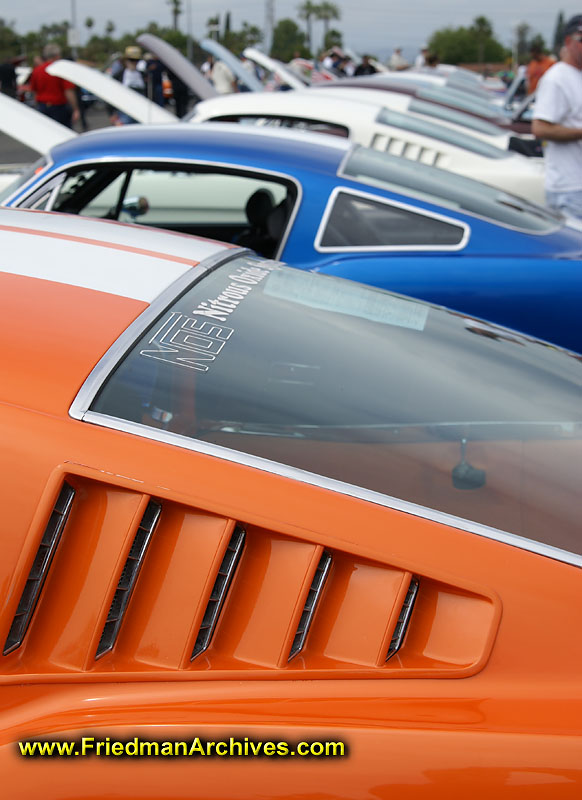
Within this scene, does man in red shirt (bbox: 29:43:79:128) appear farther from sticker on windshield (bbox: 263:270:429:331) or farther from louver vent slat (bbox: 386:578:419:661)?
louver vent slat (bbox: 386:578:419:661)

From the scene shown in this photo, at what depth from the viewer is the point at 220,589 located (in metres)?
1.30

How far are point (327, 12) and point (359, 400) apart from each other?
356ft

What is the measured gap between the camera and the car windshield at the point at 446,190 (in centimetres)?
409

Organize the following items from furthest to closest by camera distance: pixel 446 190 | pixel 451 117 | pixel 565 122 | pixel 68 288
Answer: pixel 451 117
pixel 565 122
pixel 446 190
pixel 68 288

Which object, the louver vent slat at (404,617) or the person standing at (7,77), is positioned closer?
the louver vent slat at (404,617)

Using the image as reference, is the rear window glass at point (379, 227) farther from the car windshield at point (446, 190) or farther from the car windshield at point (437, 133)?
the car windshield at point (437, 133)

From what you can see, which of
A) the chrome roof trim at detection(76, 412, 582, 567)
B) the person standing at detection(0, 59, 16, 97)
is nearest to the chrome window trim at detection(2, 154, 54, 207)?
the chrome roof trim at detection(76, 412, 582, 567)

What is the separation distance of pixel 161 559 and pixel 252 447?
0.24 metres

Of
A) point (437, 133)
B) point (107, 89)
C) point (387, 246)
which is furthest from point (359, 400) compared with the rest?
point (107, 89)

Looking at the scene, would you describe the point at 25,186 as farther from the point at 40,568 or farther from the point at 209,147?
the point at 40,568

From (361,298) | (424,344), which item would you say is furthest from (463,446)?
(361,298)

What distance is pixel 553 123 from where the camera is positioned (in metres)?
5.34

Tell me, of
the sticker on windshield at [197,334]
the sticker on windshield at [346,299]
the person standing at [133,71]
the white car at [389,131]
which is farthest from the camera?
the person standing at [133,71]

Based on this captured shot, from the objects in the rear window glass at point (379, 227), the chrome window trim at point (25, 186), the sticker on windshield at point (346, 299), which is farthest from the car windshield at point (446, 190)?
the sticker on windshield at point (346, 299)
